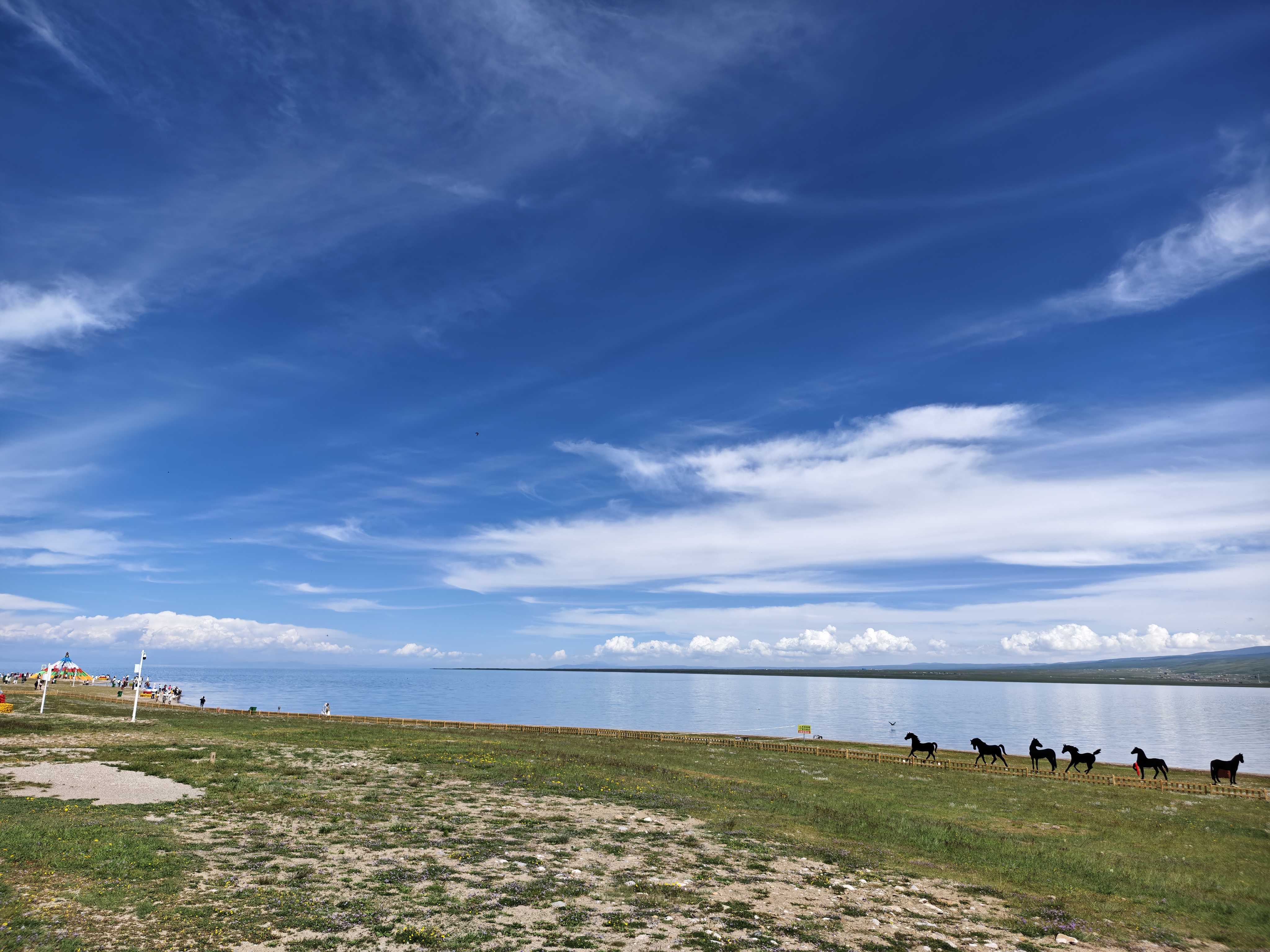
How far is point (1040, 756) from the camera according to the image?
50.7 m

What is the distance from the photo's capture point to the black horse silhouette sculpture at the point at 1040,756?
48.8 metres

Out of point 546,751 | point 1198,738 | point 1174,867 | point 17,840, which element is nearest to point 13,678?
point 546,751

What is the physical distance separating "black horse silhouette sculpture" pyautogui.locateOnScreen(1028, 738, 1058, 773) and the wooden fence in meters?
1.14

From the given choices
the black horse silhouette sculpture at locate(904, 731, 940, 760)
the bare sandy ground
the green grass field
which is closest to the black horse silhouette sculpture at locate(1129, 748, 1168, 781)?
the green grass field

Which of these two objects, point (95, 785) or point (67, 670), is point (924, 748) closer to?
point (95, 785)

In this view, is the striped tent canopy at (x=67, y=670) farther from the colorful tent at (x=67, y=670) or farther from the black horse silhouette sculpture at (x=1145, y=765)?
the black horse silhouette sculpture at (x=1145, y=765)

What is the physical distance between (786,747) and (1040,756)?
19717 mm

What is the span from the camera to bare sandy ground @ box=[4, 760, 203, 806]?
2550 cm

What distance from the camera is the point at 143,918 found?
14.5 m

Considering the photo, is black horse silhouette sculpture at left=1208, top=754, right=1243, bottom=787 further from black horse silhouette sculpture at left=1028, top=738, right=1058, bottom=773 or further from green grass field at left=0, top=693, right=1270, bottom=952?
black horse silhouette sculpture at left=1028, top=738, right=1058, bottom=773

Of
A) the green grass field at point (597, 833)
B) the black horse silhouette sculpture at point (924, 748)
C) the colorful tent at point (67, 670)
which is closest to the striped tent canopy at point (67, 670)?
the colorful tent at point (67, 670)

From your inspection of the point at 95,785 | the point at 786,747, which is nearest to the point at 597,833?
the point at 95,785

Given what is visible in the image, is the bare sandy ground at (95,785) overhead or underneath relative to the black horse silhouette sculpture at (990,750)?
overhead

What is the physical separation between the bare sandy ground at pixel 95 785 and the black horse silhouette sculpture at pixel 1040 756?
53.5 m
